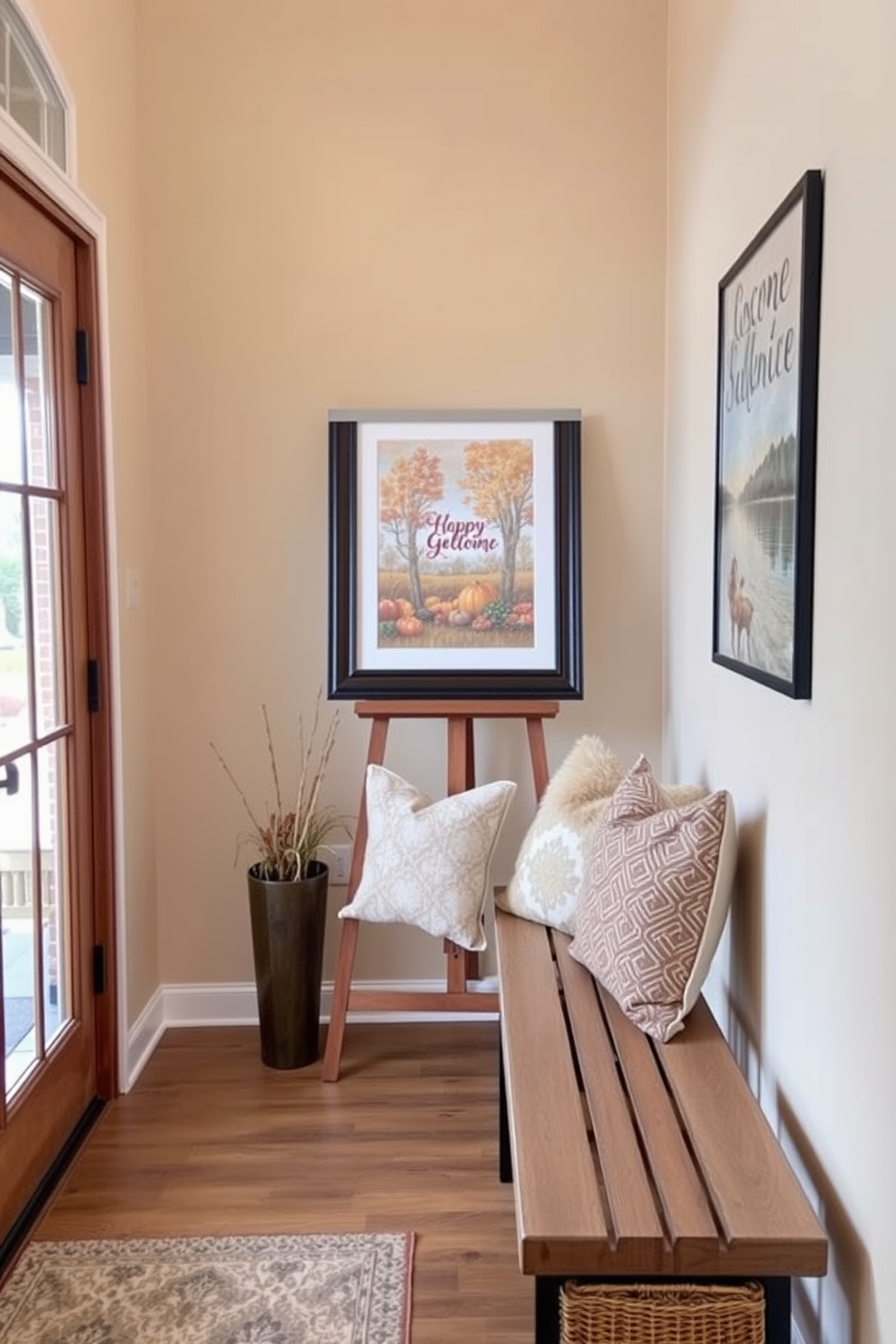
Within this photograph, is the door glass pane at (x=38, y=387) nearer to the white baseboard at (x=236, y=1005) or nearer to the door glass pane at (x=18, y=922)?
the door glass pane at (x=18, y=922)

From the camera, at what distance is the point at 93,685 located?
95.3 inches

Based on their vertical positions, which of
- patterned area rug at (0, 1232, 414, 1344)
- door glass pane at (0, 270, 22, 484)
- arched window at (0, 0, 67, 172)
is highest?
arched window at (0, 0, 67, 172)

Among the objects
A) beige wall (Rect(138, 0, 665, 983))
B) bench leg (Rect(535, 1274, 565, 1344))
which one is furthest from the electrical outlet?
bench leg (Rect(535, 1274, 565, 1344))

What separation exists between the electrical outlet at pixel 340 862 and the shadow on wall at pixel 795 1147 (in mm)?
1180

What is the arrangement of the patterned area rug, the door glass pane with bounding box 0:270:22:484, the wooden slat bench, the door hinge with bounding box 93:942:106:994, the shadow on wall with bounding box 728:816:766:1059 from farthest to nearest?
Result: the door hinge with bounding box 93:942:106:994, the door glass pane with bounding box 0:270:22:484, the shadow on wall with bounding box 728:816:766:1059, the patterned area rug, the wooden slat bench

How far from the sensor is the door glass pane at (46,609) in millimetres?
2144

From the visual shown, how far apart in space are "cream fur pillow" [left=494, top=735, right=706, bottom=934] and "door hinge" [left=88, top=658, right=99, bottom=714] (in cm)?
109

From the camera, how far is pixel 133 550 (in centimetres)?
265

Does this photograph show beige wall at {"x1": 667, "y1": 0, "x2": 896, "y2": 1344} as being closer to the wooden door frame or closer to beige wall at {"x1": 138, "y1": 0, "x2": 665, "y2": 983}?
beige wall at {"x1": 138, "y1": 0, "x2": 665, "y2": 983}

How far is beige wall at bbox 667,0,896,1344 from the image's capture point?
1.26 m

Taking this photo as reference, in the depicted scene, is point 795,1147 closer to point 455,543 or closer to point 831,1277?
point 831,1277

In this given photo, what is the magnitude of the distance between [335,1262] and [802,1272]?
→ 0.99m

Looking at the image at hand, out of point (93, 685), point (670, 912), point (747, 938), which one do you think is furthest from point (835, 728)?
point (93, 685)

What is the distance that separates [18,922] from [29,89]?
170 cm
